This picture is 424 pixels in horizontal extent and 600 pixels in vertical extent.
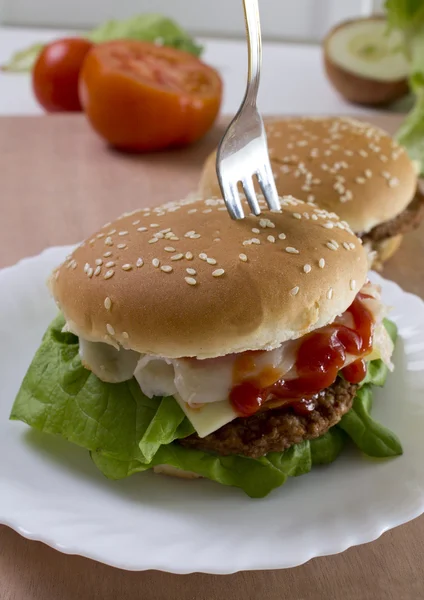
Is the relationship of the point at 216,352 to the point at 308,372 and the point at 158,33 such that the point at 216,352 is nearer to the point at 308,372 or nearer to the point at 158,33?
the point at 308,372

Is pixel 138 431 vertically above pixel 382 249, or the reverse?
pixel 138 431

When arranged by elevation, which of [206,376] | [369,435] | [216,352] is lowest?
[369,435]

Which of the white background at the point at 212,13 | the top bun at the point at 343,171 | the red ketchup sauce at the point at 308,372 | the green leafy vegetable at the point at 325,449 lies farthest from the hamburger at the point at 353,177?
the white background at the point at 212,13

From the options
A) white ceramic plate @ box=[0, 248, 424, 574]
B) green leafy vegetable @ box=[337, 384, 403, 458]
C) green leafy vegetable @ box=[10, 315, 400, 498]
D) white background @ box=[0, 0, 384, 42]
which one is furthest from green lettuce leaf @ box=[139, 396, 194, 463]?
white background @ box=[0, 0, 384, 42]

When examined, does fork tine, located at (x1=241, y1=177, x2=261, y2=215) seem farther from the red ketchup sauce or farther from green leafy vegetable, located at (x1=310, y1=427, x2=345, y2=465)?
green leafy vegetable, located at (x1=310, y1=427, x2=345, y2=465)

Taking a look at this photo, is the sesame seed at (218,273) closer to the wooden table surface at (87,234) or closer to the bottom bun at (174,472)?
the bottom bun at (174,472)

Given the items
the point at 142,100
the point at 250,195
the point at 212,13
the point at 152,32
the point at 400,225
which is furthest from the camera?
the point at 212,13

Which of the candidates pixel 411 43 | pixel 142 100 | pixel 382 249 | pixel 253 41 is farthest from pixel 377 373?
pixel 411 43

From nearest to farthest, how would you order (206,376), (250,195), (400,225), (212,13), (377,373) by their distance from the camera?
(206,376), (250,195), (377,373), (400,225), (212,13)

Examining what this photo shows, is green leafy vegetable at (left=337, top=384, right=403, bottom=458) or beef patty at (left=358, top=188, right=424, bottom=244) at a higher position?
green leafy vegetable at (left=337, top=384, right=403, bottom=458)
